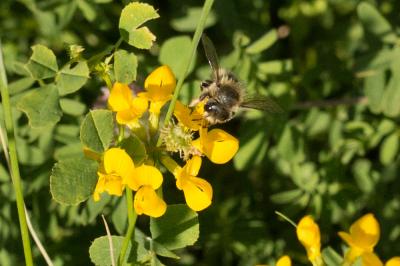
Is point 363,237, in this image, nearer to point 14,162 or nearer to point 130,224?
point 130,224

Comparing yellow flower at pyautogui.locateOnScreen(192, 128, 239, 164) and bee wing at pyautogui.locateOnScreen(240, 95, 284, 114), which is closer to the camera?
yellow flower at pyautogui.locateOnScreen(192, 128, 239, 164)

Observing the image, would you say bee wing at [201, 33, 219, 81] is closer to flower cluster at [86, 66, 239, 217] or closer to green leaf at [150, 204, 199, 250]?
flower cluster at [86, 66, 239, 217]

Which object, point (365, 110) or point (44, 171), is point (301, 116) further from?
point (44, 171)

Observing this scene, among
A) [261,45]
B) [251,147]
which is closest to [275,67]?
[261,45]

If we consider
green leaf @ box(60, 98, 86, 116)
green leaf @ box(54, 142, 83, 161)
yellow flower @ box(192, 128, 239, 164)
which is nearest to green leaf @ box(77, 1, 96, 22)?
green leaf @ box(60, 98, 86, 116)

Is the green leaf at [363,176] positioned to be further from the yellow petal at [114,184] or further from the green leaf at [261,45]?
the yellow petal at [114,184]

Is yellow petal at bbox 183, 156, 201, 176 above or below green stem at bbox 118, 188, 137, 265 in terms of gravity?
above

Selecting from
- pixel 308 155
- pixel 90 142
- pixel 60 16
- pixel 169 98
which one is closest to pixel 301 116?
pixel 308 155
